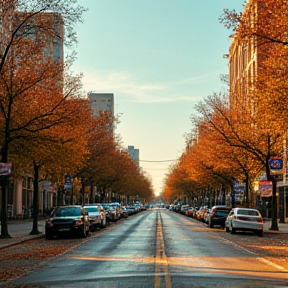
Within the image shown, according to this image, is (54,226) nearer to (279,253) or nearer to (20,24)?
(20,24)

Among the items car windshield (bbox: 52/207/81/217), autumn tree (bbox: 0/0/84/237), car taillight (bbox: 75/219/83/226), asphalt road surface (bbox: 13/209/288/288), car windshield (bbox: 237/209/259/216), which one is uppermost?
autumn tree (bbox: 0/0/84/237)

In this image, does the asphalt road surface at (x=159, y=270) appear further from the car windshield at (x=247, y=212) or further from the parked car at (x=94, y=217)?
the parked car at (x=94, y=217)

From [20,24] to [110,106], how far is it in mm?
158442

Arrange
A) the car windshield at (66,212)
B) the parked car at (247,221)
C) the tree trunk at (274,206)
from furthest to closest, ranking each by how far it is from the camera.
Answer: the tree trunk at (274,206) < the parked car at (247,221) < the car windshield at (66,212)

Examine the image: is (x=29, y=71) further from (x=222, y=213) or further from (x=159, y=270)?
(x=222, y=213)

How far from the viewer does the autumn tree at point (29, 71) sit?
23.3m

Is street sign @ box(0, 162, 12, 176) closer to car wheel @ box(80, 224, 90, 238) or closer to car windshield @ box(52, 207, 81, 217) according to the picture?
car windshield @ box(52, 207, 81, 217)

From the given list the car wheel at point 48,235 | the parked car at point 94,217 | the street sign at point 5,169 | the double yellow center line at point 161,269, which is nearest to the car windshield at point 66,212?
the car wheel at point 48,235

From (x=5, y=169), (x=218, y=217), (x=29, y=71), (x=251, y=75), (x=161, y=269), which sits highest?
(x=251, y=75)

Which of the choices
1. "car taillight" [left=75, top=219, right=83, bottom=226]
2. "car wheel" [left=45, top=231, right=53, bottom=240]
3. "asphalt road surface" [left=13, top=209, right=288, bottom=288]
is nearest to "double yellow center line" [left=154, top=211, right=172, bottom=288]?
"asphalt road surface" [left=13, top=209, right=288, bottom=288]

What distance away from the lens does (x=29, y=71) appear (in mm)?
26938

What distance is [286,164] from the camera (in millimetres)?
42938

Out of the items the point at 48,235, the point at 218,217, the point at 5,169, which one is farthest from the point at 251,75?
the point at 5,169

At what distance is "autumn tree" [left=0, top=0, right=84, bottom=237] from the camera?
76.3 feet
